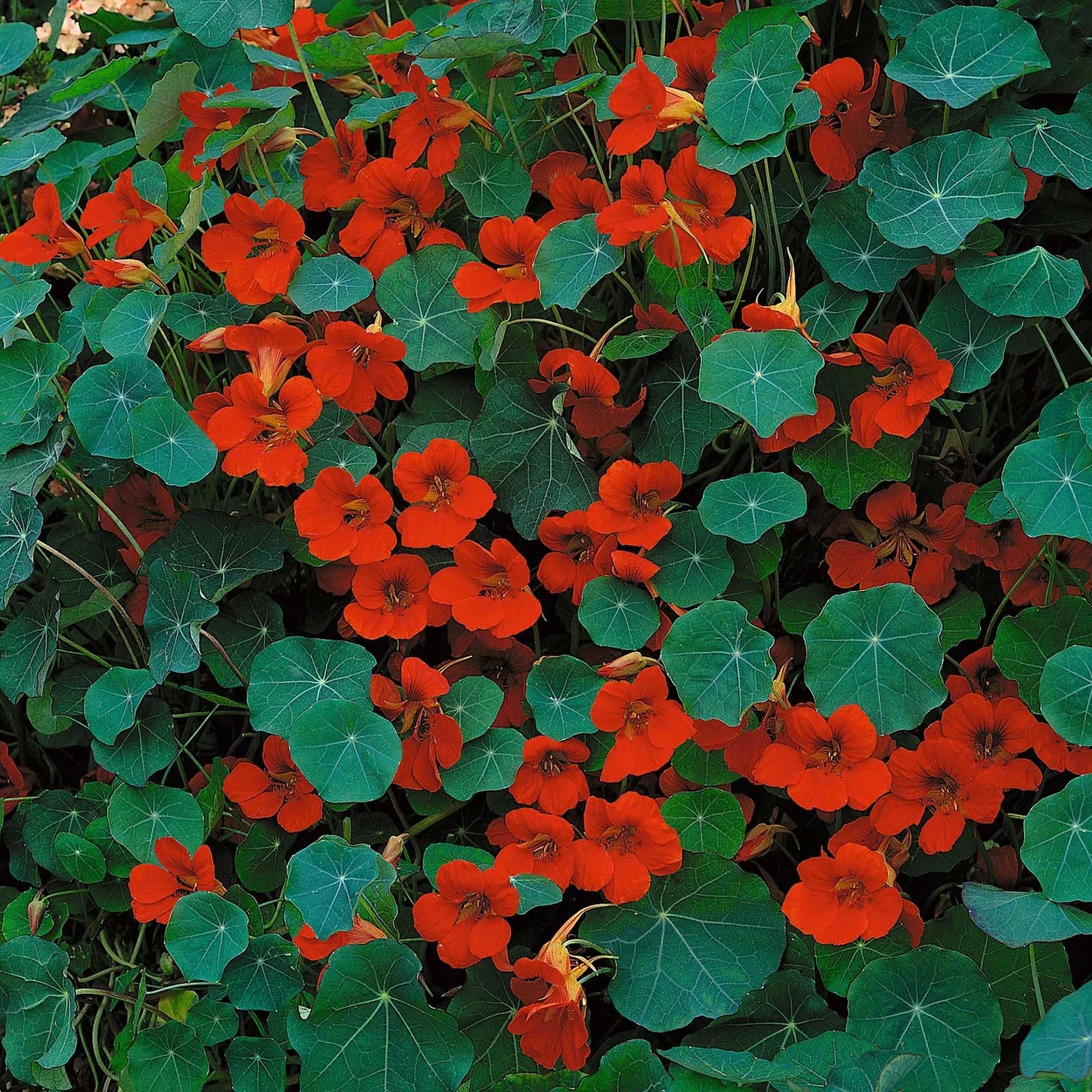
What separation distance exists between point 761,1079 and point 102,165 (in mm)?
1866

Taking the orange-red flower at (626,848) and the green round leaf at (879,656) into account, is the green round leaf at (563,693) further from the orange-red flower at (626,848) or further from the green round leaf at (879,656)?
the green round leaf at (879,656)

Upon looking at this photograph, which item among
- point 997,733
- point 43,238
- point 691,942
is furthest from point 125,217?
point 997,733

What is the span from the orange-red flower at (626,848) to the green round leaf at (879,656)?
0.78ft

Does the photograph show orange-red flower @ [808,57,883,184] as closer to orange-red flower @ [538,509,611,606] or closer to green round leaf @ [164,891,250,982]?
orange-red flower @ [538,509,611,606]

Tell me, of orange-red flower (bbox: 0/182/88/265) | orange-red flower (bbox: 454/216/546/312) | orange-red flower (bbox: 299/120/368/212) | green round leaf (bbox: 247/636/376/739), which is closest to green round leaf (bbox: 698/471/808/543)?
orange-red flower (bbox: 454/216/546/312)

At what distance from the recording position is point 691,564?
1427 millimetres

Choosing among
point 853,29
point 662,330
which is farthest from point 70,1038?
point 853,29

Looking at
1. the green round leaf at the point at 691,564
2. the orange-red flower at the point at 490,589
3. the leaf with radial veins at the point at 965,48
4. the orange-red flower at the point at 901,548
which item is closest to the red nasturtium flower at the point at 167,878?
the orange-red flower at the point at 490,589

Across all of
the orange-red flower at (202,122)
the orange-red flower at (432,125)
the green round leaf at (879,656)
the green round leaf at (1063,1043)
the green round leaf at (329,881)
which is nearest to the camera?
the green round leaf at (1063,1043)

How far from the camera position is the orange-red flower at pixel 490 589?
4.52 ft

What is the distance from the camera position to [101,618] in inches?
68.7

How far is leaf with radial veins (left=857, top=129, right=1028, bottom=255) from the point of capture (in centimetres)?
136

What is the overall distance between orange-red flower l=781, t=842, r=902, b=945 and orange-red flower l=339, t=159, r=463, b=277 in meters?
0.93

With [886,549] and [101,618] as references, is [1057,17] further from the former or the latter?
[101,618]
